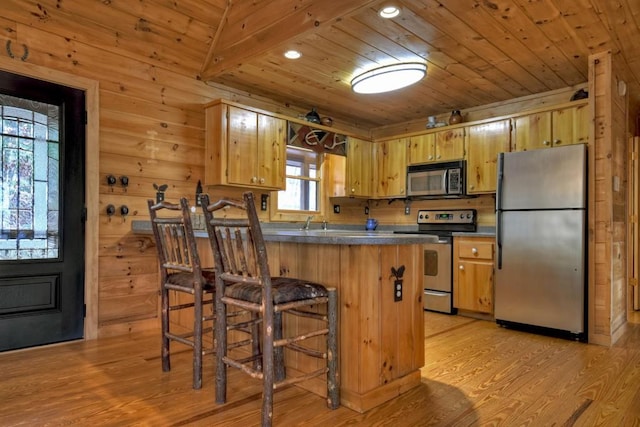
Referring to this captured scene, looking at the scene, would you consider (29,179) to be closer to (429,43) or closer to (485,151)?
(429,43)

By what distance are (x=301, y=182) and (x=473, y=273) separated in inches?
84.8

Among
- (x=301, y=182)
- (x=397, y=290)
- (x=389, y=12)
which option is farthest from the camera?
(x=301, y=182)

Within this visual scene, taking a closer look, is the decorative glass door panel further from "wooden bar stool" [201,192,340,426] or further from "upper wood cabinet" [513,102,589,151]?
"upper wood cabinet" [513,102,589,151]

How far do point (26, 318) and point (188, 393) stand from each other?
1593 mm

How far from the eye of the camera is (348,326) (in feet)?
6.84

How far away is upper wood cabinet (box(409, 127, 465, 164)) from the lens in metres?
4.58

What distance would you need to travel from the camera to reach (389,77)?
11.7 ft

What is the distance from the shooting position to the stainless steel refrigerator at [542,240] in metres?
3.28

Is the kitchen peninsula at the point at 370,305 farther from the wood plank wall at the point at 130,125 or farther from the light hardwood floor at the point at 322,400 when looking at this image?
the wood plank wall at the point at 130,125

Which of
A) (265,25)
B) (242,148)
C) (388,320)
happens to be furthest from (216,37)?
(388,320)

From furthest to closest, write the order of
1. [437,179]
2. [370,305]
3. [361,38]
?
[437,179] → [361,38] → [370,305]

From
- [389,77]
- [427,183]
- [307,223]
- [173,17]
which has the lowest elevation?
[307,223]

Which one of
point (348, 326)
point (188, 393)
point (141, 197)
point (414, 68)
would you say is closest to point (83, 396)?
point (188, 393)

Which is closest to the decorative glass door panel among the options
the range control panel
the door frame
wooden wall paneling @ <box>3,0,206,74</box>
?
the door frame
